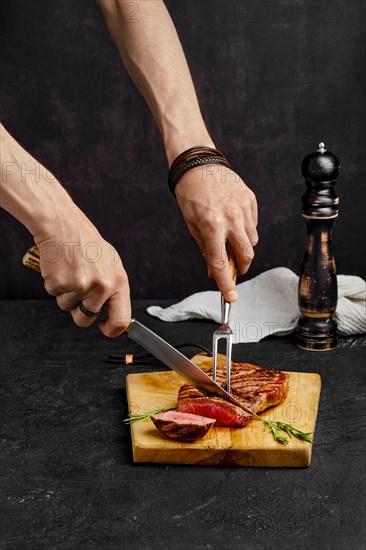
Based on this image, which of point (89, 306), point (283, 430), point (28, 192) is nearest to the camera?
point (28, 192)

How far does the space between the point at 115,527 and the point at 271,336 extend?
987mm

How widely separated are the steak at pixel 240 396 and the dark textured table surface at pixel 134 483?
0.33 feet

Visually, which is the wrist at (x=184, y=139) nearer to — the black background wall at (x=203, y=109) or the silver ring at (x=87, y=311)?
the silver ring at (x=87, y=311)

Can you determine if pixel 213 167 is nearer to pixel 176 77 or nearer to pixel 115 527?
pixel 176 77

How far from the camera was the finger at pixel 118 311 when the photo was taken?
4.44 ft

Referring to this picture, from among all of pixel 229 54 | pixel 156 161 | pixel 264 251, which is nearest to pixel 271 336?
pixel 264 251

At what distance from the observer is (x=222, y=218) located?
1.57 m

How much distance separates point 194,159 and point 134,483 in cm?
64

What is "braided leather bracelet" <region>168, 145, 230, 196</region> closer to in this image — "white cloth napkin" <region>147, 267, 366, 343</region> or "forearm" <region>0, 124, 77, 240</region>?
"forearm" <region>0, 124, 77, 240</region>

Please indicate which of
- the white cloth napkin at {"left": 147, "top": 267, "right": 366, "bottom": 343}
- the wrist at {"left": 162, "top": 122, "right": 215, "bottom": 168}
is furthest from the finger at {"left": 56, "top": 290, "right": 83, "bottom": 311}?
the white cloth napkin at {"left": 147, "top": 267, "right": 366, "bottom": 343}

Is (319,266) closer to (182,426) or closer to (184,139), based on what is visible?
(184,139)

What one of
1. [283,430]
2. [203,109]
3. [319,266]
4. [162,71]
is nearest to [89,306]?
[283,430]

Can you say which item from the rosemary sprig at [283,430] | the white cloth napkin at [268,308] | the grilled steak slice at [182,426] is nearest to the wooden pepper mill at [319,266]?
the white cloth napkin at [268,308]

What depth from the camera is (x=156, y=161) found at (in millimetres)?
2502
